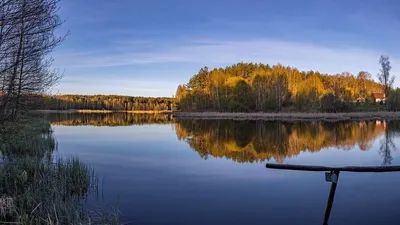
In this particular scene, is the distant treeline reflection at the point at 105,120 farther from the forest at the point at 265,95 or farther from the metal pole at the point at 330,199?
the metal pole at the point at 330,199

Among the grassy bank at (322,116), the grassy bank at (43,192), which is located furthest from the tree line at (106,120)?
the grassy bank at (43,192)

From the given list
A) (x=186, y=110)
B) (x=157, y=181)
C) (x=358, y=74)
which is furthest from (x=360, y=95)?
(x=157, y=181)

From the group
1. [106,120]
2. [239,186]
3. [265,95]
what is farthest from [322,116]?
[239,186]

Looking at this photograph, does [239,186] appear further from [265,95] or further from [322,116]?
[265,95]

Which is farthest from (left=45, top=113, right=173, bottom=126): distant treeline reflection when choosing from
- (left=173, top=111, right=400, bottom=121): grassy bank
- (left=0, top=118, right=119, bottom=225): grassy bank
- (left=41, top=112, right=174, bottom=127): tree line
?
(left=0, top=118, right=119, bottom=225): grassy bank

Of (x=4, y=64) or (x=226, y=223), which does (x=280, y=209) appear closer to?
(x=226, y=223)

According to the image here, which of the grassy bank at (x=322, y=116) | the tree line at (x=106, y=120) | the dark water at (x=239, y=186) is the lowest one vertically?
the dark water at (x=239, y=186)

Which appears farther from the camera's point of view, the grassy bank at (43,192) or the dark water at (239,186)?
the dark water at (239,186)

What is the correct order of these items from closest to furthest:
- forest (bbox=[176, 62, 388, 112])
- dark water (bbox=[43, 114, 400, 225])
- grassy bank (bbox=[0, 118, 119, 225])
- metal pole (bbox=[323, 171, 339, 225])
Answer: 1. grassy bank (bbox=[0, 118, 119, 225])
2. metal pole (bbox=[323, 171, 339, 225])
3. dark water (bbox=[43, 114, 400, 225])
4. forest (bbox=[176, 62, 388, 112])

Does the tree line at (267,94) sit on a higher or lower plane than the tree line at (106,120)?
higher

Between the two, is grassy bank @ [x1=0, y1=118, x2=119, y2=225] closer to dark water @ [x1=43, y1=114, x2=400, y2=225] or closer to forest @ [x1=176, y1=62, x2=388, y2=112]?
dark water @ [x1=43, y1=114, x2=400, y2=225]

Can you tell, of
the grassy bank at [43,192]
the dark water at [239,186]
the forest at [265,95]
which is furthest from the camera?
the forest at [265,95]

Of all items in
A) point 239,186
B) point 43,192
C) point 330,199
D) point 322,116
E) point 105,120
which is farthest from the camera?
point 105,120

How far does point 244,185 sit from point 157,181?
3.02m
